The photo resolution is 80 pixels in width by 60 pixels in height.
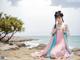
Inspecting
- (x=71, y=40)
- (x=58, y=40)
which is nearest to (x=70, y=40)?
(x=71, y=40)

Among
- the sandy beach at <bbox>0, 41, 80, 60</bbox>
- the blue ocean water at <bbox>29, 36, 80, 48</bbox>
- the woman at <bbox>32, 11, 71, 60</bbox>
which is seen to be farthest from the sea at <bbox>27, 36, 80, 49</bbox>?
the woman at <bbox>32, 11, 71, 60</bbox>

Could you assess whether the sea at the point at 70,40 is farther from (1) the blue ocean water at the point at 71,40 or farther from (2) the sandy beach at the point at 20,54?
(2) the sandy beach at the point at 20,54

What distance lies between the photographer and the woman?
13.5 feet

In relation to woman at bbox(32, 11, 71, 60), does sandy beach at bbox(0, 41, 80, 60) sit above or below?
below

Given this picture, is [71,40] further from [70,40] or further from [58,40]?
[58,40]

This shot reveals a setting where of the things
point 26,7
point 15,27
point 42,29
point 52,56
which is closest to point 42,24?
point 42,29

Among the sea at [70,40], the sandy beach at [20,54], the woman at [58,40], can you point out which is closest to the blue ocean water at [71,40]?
the sea at [70,40]

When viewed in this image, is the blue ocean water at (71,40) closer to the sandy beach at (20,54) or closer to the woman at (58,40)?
the sandy beach at (20,54)

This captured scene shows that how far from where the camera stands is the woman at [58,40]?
4.12 m

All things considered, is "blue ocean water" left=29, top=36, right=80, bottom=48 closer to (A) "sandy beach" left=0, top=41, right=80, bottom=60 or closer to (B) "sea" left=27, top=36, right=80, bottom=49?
(B) "sea" left=27, top=36, right=80, bottom=49

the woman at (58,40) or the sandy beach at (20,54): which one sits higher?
the woman at (58,40)

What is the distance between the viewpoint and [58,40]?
13.8 ft

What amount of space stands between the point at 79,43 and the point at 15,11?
1.43 metres

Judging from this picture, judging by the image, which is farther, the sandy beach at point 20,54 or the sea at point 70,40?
the sea at point 70,40
